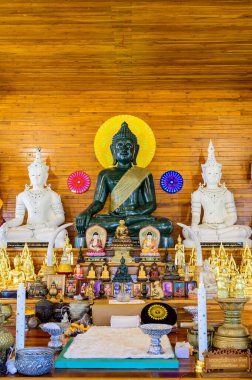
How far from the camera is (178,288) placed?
404 cm

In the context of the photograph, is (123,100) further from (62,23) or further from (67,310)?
(67,310)

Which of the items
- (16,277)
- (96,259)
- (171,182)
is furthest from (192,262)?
(16,277)

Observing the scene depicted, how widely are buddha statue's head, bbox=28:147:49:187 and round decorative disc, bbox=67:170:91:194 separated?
0.44 m

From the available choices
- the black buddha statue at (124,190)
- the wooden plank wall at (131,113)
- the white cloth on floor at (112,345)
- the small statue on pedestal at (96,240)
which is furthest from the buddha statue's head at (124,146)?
the white cloth on floor at (112,345)

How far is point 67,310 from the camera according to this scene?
129 inches

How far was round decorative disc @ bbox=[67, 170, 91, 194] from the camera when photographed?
6.87 m

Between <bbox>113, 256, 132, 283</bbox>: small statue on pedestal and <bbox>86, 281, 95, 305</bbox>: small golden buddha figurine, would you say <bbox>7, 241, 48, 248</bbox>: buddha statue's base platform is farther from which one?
<bbox>86, 281, 95, 305</bbox>: small golden buddha figurine

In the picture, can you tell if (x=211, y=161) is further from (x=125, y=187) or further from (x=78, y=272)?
(x=78, y=272)

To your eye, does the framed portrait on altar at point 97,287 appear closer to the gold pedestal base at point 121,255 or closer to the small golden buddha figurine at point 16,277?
the gold pedestal base at point 121,255

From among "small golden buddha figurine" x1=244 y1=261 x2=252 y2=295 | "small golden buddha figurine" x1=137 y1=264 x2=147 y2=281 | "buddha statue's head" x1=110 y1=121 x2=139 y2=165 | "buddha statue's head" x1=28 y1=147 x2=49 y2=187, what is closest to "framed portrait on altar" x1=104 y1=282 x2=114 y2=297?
"small golden buddha figurine" x1=137 y1=264 x2=147 y2=281

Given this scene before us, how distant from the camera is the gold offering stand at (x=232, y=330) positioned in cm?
208

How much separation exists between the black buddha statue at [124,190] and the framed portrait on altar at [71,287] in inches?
71.4

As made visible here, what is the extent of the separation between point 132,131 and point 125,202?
3.84 feet

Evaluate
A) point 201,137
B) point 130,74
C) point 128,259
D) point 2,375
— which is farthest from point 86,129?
point 2,375
